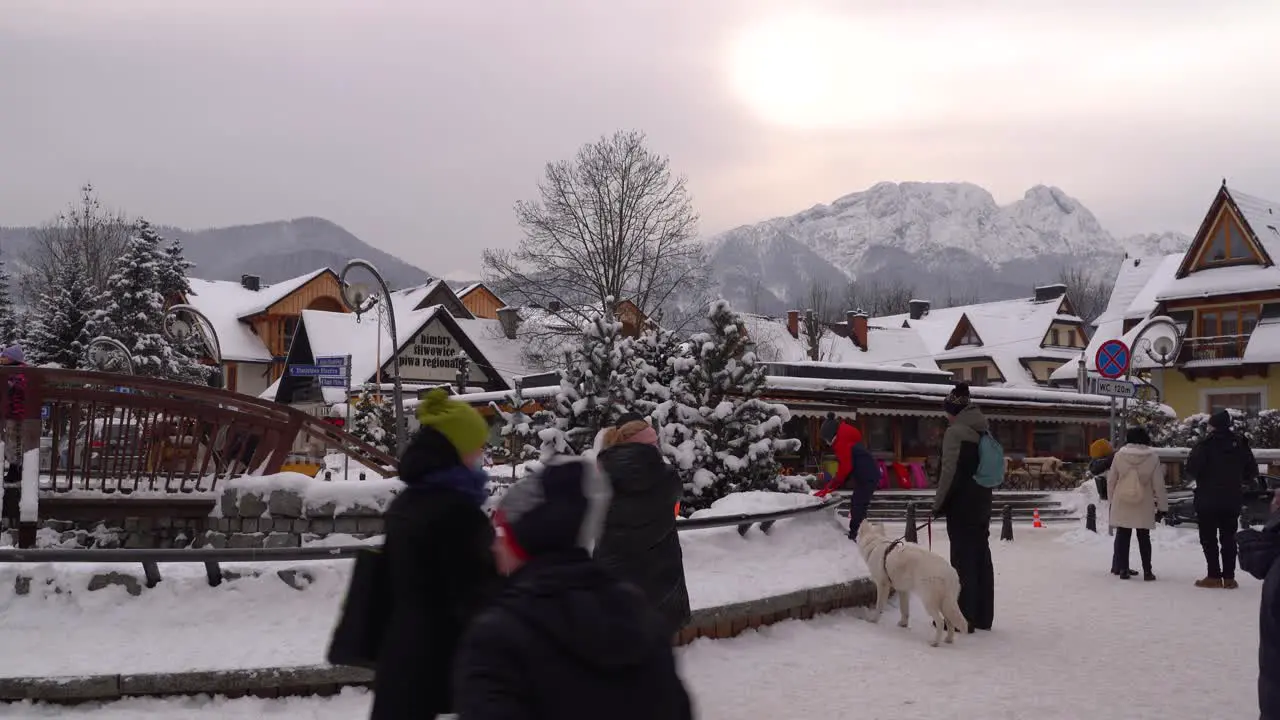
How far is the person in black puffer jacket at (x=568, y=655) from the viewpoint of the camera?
2.33 metres

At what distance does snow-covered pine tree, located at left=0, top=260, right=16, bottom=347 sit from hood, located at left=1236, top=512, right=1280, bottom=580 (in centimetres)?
6256

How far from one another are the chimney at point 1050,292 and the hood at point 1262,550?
66.7 metres

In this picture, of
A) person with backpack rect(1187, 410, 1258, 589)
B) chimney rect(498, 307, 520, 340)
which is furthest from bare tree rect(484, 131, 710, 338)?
person with backpack rect(1187, 410, 1258, 589)

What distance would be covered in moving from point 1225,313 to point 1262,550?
37855mm

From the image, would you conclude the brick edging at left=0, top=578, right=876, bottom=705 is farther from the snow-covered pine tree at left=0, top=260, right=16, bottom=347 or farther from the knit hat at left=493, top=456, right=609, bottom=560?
the snow-covered pine tree at left=0, top=260, right=16, bottom=347

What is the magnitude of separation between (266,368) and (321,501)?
54.5m

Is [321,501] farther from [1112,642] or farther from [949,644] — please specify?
[1112,642]

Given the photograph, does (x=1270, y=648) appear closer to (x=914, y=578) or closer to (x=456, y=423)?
(x=456, y=423)

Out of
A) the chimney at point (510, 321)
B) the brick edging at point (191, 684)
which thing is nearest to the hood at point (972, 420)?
the brick edging at point (191, 684)

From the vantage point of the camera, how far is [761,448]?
13930 mm

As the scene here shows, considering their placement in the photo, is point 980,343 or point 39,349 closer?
point 39,349

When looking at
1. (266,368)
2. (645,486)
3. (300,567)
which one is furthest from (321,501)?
(266,368)

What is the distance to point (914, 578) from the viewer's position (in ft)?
29.9

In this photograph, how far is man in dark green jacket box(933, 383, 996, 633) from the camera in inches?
373
